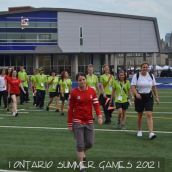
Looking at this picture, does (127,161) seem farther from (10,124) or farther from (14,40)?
(14,40)

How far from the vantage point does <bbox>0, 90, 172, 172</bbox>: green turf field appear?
30.9 ft

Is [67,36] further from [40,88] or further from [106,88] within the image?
[106,88]

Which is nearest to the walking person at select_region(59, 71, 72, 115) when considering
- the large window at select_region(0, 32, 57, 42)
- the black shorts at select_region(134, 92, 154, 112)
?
the black shorts at select_region(134, 92, 154, 112)

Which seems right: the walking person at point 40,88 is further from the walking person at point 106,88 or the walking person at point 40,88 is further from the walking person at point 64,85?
the walking person at point 106,88

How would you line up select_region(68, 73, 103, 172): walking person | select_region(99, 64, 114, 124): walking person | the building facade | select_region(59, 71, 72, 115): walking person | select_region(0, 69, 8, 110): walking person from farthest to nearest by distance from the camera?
the building facade
select_region(0, 69, 8, 110): walking person
select_region(59, 71, 72, 115): walking person
select_region(99, 64, 114, 124): walking person
select_region(68, 73, 103, 172): walking person

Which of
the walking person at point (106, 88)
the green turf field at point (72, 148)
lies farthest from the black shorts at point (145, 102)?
the walking person at point (106, 88)

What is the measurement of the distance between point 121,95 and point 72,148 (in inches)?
155

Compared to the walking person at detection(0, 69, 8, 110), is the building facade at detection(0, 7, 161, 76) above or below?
above

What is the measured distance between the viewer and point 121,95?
14812mm

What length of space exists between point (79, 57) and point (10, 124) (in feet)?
225

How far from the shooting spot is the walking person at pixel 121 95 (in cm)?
1480

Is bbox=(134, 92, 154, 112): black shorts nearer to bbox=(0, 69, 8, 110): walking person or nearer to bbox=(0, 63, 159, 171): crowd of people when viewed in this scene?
bbox=(0, 63, 159, 171): crowd of people

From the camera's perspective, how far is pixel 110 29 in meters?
82.9

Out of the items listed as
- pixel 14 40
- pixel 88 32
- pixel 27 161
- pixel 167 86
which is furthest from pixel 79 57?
pixel 27 161
